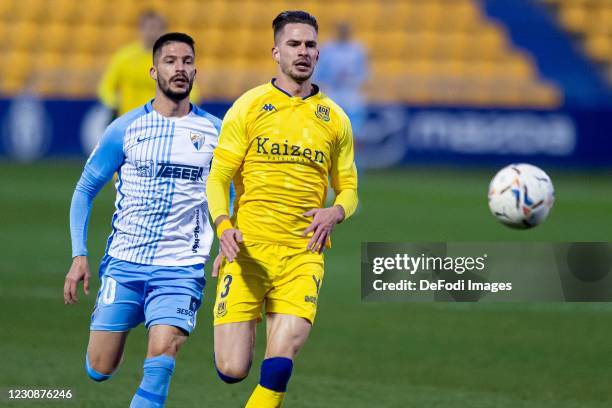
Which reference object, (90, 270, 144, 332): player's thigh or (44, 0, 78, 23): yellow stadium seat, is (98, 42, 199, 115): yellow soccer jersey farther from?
(44, 0, 78, 23): yellow stadium seat

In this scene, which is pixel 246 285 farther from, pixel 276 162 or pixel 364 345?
pixel 364 345

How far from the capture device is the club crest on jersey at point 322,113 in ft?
19.0

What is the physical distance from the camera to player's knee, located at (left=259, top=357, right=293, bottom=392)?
5.38 meters

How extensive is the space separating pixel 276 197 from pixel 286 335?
0.66 meters

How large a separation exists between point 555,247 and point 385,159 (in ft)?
30.7

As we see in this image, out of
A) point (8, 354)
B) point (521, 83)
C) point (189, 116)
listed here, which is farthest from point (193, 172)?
point (521, 83)

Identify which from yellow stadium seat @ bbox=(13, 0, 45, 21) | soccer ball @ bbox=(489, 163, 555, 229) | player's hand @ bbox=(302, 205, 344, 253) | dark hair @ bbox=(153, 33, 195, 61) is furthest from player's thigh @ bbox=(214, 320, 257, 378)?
yellow stadium seat @ bbox=(13, 0, 45, 21)

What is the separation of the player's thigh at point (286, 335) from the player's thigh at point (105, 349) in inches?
31.3

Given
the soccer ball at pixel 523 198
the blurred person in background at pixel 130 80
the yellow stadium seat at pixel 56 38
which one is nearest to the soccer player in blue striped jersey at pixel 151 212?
the soccer ball at pixel 523 198

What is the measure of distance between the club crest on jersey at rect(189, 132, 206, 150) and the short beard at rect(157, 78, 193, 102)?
0.19 meters

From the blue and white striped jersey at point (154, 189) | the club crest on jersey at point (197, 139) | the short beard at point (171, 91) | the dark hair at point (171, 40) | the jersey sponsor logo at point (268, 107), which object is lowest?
the blue and white striped jersey at point (154, 189)

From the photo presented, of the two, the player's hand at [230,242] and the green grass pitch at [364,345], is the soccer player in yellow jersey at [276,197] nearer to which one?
the player's hand at [230,242]

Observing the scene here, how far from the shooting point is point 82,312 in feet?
30.6

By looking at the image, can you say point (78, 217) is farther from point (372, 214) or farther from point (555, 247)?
point (372, 214)
